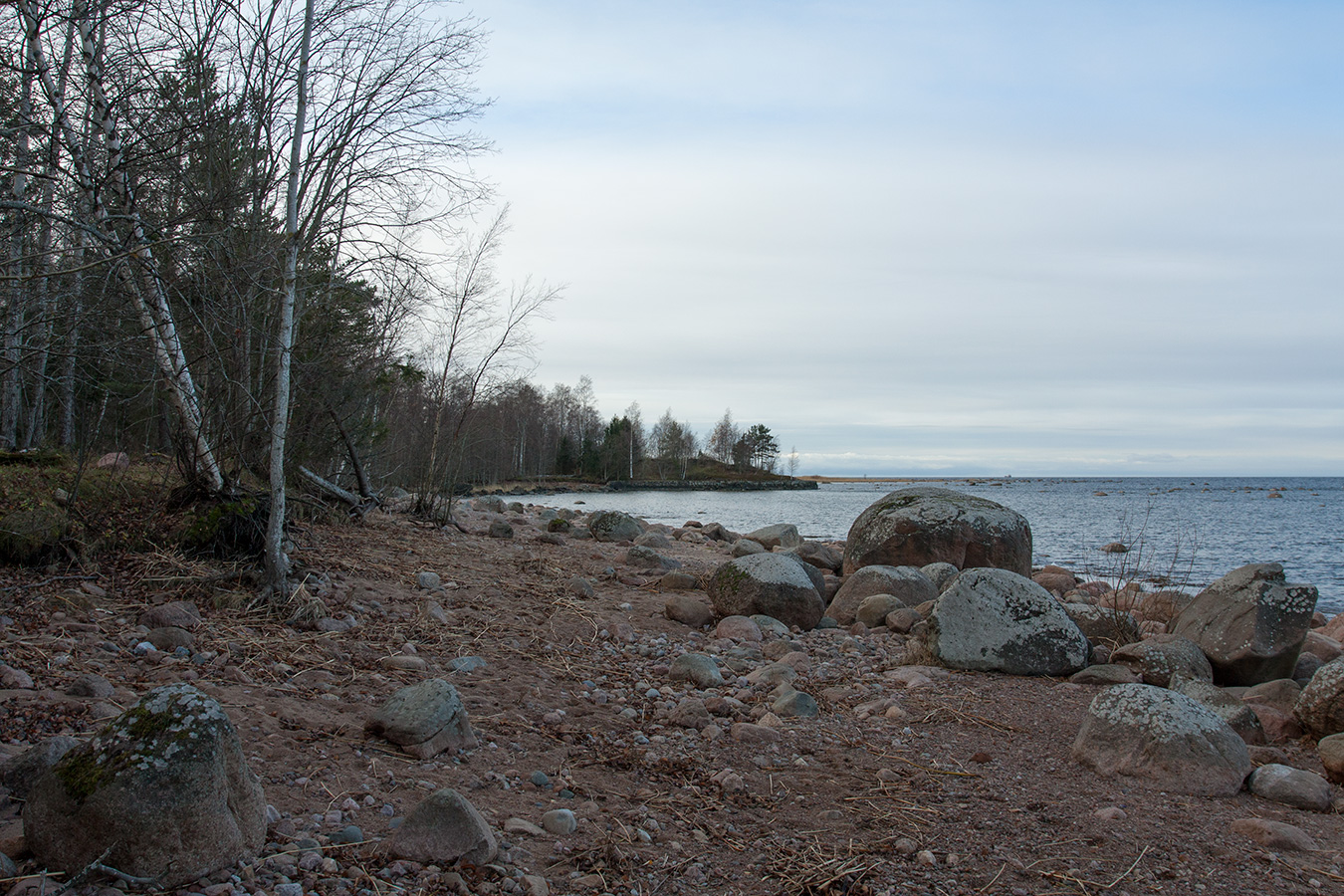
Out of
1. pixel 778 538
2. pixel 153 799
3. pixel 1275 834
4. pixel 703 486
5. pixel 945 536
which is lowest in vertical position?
pixel 703 486

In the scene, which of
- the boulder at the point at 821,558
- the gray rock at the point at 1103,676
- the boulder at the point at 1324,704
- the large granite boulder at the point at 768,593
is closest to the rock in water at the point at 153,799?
the large granite boulder at the point at 768,593

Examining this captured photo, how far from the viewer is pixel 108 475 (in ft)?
24.3

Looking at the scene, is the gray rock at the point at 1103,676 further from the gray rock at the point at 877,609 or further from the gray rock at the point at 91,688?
the gray rock at the point at 91,688

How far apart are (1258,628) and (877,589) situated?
146 inches

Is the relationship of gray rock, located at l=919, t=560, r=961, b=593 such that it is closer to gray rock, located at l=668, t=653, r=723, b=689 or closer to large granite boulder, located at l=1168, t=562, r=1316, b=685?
large granite boulder, located at l=1168, t=562, r=1316, b=685

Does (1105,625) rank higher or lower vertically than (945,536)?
lower

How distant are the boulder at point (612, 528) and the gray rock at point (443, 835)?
1313 centimetres

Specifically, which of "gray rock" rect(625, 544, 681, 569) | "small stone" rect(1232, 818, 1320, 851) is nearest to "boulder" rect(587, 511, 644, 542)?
"gray rock" rect(625, 544, 681, 569)

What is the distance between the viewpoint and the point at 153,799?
2.63m

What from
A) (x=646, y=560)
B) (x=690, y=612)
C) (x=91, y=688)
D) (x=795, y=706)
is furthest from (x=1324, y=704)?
(x=646, y=560)

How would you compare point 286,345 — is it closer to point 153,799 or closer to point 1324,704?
point 153,799

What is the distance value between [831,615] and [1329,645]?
20.3 feet

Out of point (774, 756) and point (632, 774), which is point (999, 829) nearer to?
point (774, 756)

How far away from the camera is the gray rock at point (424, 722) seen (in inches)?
163
